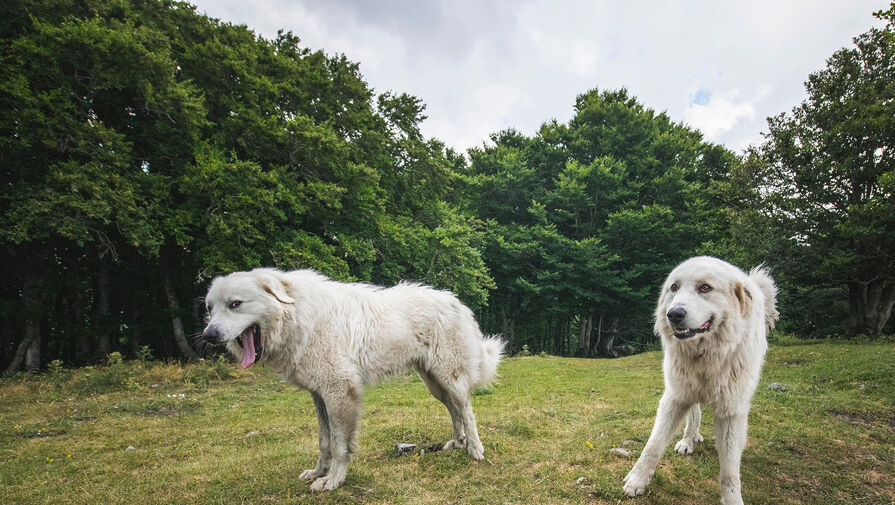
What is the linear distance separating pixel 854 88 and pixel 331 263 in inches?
934

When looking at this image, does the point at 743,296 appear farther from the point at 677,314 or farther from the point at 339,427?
the point at 339,427

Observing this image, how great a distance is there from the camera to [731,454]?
3201 millimetres

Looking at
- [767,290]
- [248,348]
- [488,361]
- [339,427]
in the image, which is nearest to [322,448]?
[339,427]

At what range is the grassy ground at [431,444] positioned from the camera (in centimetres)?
367

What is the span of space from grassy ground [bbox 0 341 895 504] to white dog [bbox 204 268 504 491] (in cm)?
55

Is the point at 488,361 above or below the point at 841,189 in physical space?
below

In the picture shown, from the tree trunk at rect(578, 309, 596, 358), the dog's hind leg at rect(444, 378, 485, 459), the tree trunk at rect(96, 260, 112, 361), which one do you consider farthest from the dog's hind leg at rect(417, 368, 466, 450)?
the tree trunk at rect(578, 309, 596, 358)

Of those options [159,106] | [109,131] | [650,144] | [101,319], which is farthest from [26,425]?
[650,144]

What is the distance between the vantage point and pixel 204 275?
1331 cm

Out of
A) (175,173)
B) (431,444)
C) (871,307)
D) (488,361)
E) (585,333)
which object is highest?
(175,173)

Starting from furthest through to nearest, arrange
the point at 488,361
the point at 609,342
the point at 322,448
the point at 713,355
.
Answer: the point at 609,342, the point at 488,361, the point at 322,448, the point at 713,355

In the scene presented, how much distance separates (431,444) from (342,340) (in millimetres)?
2091

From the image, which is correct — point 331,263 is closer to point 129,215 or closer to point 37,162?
point 129,215

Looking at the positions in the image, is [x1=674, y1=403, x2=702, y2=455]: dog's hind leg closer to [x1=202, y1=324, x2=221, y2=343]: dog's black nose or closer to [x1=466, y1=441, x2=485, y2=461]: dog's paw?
[x1=466, y1=441, x2=485, y2=461]: dog's paw
